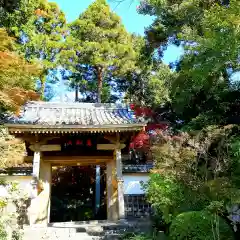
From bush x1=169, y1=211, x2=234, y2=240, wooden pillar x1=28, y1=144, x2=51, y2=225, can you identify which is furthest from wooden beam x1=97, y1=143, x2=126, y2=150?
bush x1=169, y1=211, x2=234, y2=240

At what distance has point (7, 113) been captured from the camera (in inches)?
400

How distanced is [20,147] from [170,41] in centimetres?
860

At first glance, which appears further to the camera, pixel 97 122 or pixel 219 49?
pixel 97 122

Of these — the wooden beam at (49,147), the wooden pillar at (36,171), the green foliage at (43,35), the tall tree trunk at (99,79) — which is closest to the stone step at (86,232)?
the wooden pillar at (36,171)

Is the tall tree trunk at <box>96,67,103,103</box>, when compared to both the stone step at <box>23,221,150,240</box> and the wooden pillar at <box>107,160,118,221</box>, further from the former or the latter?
the stone step at <box>23,221,150,240</box>

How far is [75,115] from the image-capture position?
35.7ft

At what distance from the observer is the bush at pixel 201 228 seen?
202 inches

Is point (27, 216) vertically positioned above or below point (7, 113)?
below

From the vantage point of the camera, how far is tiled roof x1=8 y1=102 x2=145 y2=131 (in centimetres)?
911

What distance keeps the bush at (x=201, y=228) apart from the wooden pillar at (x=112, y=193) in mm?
4346

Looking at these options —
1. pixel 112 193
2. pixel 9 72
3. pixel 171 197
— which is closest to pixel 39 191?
pixel 112 193

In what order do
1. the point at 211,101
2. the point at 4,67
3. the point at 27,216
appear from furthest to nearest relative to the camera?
1. the point at 211,101
2. the point at 27,216
3. the point at 4,67

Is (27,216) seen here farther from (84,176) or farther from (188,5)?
(188,5)

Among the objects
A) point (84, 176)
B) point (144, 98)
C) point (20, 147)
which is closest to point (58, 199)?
point (84, 176)
